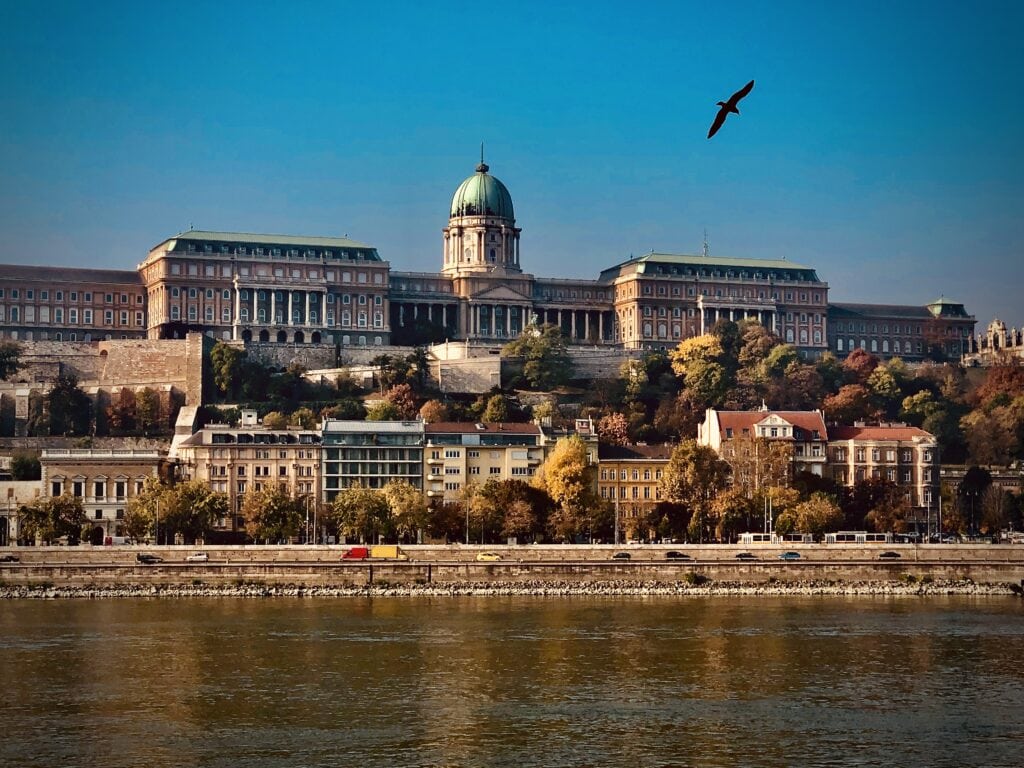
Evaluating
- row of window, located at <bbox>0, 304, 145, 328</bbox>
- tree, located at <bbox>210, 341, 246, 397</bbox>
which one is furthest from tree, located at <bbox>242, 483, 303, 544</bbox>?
row of window, located at <bbox>0, 304, 145, 328</bbox>

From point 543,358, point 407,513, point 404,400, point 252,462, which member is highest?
point 543,358

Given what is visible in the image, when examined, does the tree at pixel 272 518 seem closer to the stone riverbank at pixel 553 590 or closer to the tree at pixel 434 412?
the stone riverbank at pixel 553 590

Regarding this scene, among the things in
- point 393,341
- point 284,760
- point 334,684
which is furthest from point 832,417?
point 284,760

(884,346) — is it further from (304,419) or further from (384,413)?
(304,419)

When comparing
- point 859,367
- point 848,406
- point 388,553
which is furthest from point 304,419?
point 859,367

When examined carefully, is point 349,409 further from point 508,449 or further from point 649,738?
point 649,738

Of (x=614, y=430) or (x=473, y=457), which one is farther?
(x=614, y=430)
